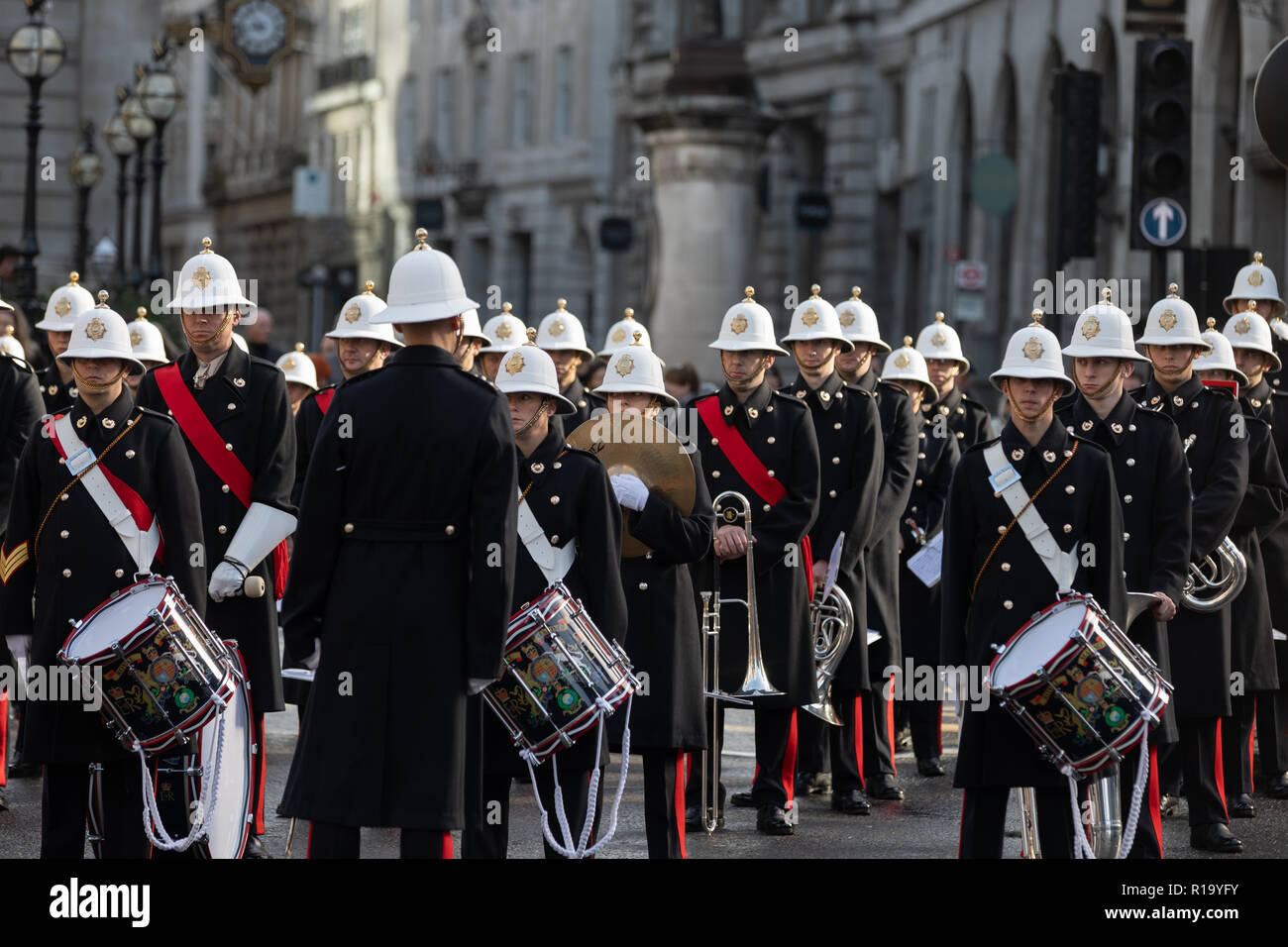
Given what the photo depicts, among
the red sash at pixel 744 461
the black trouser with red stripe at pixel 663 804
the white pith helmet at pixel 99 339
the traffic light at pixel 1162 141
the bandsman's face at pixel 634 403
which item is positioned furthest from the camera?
the traffic light at pixel 1162 141

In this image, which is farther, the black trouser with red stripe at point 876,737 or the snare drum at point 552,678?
the black trouser with red stripe at point 876,737

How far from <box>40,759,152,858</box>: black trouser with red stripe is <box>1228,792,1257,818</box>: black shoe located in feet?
18.2

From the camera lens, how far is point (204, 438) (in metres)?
10.2

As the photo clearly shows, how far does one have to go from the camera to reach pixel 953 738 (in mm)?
15820

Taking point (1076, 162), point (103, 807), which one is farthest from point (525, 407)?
point (1076, 162)

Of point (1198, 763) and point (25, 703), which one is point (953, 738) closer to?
point (1198, 763)

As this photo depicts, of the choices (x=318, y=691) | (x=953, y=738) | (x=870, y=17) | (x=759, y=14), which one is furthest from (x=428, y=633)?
(x=759, y=14)

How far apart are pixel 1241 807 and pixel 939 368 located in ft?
12.5

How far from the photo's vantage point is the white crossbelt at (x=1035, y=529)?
9.20 meters

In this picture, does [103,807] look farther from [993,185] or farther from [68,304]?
[993,185]

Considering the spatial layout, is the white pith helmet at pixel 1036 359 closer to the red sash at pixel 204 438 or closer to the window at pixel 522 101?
the red sash at pixel 204 438

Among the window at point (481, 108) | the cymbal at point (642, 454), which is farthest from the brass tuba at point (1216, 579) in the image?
the window at point (481, 108)

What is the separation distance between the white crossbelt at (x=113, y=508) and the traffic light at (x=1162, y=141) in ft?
30.7
